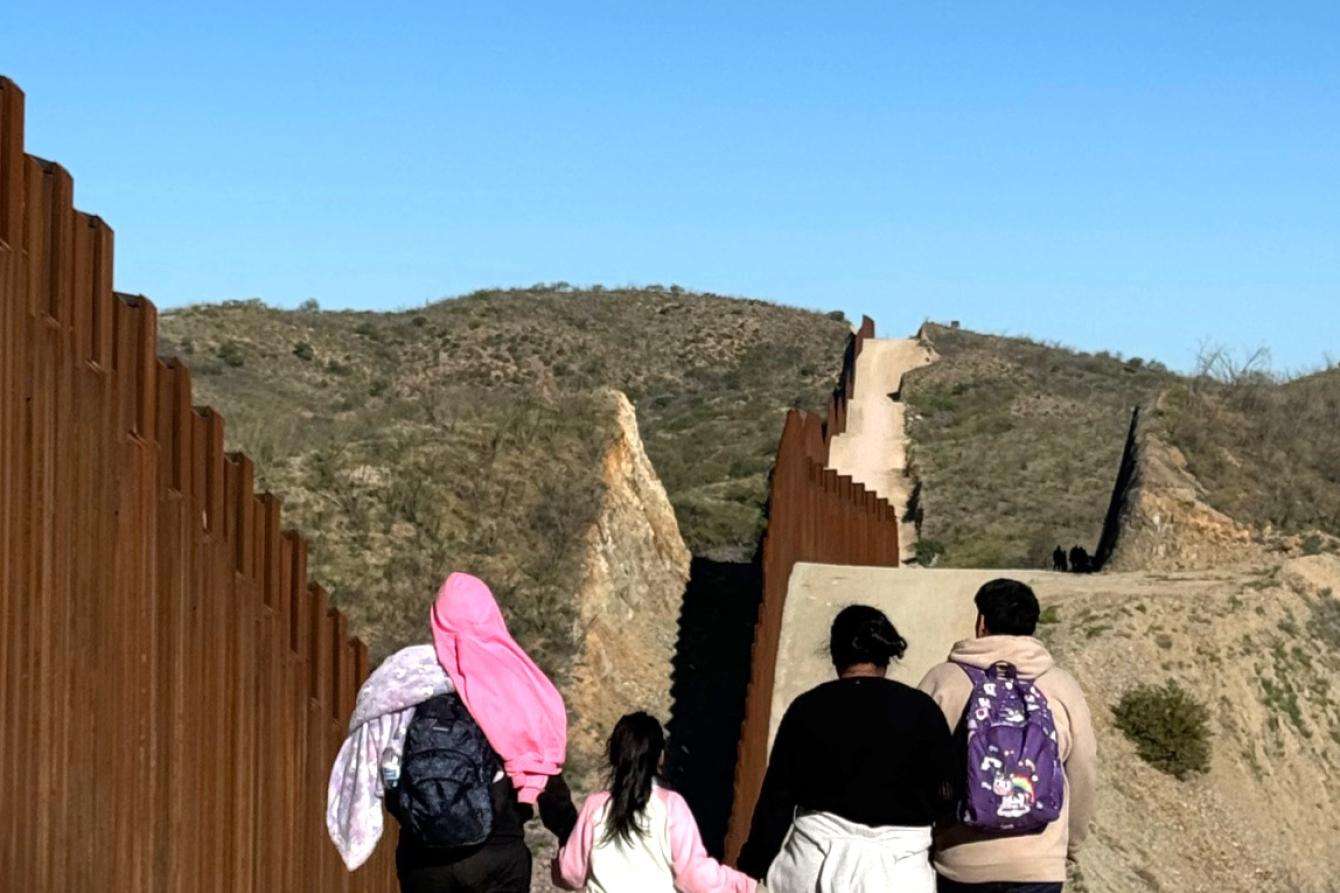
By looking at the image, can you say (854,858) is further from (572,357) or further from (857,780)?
(572,357)

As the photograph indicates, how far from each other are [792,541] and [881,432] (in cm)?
2559

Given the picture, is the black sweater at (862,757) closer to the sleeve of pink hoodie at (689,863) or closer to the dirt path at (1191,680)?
the sleeve of pink hoodie at (689,863)

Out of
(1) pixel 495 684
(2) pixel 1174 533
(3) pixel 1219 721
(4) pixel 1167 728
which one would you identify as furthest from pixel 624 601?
(1) pixel 495 684

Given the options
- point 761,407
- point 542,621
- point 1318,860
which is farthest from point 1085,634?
point 761,407

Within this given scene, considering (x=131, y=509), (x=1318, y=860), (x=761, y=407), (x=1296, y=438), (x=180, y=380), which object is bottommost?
(x=1318, y=860)

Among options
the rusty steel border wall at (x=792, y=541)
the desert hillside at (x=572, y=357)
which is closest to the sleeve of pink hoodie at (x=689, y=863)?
the rusty steel border wall at (x=792, y=541)

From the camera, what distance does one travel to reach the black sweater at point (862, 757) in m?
6.08

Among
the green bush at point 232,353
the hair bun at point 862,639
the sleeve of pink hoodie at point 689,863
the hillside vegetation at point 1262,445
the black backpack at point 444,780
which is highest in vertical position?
the green bush at point 232,353

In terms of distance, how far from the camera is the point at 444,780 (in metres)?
6.35

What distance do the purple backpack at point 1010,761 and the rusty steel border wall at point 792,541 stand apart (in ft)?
28.4

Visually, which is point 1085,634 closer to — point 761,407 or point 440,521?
point 440,521

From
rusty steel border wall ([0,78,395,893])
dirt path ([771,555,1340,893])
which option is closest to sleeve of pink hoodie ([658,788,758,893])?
rusty steel border wall ([0,78,395,893])

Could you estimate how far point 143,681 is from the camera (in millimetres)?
9250

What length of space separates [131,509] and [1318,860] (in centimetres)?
1436
